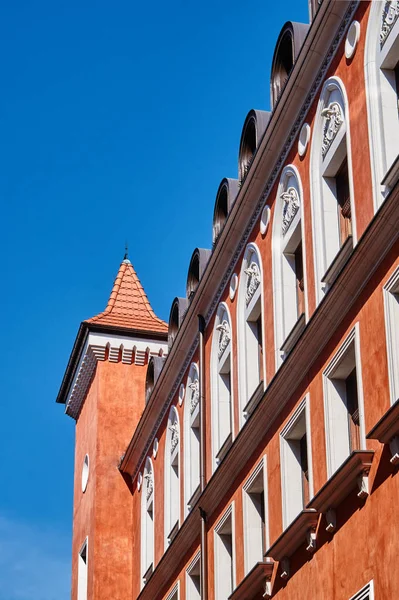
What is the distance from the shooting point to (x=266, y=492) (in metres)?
22.9

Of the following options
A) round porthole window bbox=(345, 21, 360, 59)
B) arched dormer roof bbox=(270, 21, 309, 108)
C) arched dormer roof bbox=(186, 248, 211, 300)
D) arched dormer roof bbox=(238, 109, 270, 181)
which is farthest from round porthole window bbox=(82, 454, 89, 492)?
round porthole window bbox=(345, 21, 360, 59)

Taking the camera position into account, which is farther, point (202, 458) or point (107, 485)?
point (107, 485)

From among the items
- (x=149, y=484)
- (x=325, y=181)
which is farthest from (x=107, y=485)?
(x=325, y=181)

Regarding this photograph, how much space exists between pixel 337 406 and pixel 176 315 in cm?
1330

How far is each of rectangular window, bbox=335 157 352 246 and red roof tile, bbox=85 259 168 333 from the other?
18.2 m

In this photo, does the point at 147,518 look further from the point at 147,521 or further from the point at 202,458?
the point at 202,458

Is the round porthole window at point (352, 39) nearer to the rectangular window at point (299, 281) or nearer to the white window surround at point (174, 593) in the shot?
the rectangular window at point (299, 281)

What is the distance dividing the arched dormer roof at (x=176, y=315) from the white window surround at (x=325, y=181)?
956 cm

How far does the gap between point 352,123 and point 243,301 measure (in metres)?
6.58

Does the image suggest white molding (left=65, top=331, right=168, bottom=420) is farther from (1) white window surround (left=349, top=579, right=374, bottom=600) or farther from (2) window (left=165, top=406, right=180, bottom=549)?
(1) white window surround (left=349, top=579, right=374, bottom=600)

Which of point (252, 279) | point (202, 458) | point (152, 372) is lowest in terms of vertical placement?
point (202, 458)

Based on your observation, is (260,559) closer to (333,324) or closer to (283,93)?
(333,324)

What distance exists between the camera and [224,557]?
2578 centimetres

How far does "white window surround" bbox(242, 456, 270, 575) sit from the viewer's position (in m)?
23.5
